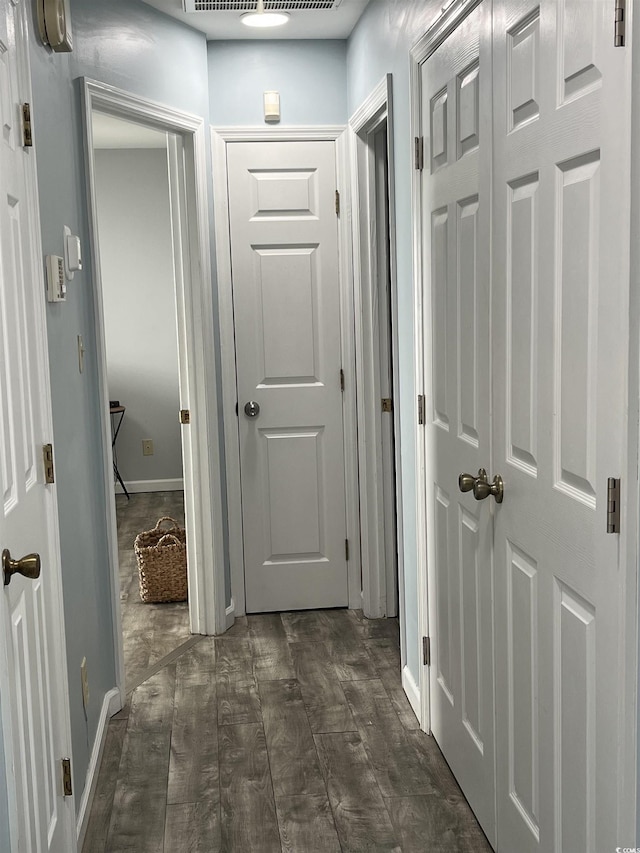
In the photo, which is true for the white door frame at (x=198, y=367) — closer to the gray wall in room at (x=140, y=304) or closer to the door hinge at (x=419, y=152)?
the door hinge at (x=419, y=152)

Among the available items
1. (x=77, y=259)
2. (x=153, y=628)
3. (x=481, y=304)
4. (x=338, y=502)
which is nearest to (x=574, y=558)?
(x=481, y=304)

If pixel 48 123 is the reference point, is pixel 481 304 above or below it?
below

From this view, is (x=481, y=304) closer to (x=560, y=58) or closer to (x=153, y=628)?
(x=560, y=58)

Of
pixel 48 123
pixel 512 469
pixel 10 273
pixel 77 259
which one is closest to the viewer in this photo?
pixel 10 273

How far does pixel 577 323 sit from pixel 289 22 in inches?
102

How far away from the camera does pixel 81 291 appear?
293cm

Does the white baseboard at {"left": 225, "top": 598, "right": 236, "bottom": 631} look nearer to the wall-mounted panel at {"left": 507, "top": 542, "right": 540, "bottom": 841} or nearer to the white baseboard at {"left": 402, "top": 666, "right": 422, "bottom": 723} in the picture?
the white baseboard at {"left": 402, "top": 666, "right": 422, "bottom": 723}

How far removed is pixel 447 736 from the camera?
8.95 ft

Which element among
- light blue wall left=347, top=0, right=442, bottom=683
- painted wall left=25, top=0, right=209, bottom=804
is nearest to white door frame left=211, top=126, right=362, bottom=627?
painted wall left=25, top=0, right=209, bottom=804

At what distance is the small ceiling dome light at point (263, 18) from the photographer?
11.4 feet

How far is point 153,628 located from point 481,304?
257cm

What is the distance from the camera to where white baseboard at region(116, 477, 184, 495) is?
7.12 metres

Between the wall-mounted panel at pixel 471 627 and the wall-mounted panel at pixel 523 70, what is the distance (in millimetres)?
1029

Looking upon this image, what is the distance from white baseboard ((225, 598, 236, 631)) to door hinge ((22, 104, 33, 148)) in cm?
255
